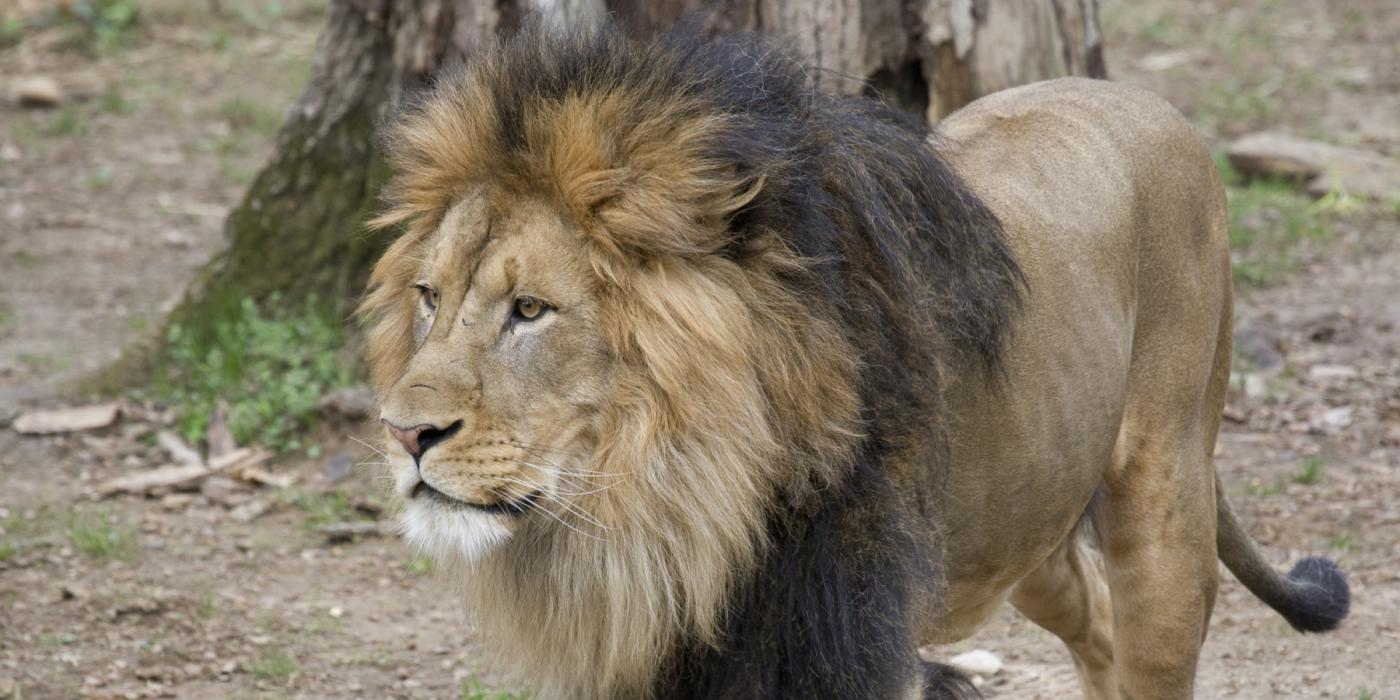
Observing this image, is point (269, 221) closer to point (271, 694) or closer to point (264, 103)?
point (271, 694)

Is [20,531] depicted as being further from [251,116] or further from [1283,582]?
[251,116]

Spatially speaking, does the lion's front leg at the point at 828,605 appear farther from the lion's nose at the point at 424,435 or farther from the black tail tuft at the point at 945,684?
the lion's nose at the point at 424,435

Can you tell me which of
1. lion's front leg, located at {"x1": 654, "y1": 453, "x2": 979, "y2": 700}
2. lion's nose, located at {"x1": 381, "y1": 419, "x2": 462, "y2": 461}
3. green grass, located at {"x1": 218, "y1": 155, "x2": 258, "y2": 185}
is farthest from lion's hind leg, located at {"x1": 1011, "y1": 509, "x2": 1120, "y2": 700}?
green grass, located at {"x1": 218, "y1": 155, "x2": 258, "y2": 185}

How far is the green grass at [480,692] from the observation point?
396 cm

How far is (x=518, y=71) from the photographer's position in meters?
2.69

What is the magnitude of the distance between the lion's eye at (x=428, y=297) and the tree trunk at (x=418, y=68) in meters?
1.60

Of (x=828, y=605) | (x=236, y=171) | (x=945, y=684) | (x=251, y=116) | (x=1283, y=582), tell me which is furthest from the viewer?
(x=251, y=116)

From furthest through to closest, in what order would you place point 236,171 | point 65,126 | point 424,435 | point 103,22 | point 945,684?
point 103,22
point 65,126
point 236,171
point 945,684
point 424,435

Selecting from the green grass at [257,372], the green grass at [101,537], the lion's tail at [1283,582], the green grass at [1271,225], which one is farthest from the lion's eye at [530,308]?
the green grass at [1271,225]

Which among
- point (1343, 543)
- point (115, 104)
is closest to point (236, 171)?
point (115, 104)

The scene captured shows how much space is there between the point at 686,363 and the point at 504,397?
282 millimetres

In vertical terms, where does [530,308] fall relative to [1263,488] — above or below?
above

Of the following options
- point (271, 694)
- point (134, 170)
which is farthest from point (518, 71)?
point (134, 170)

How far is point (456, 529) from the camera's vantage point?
256 centimetres
